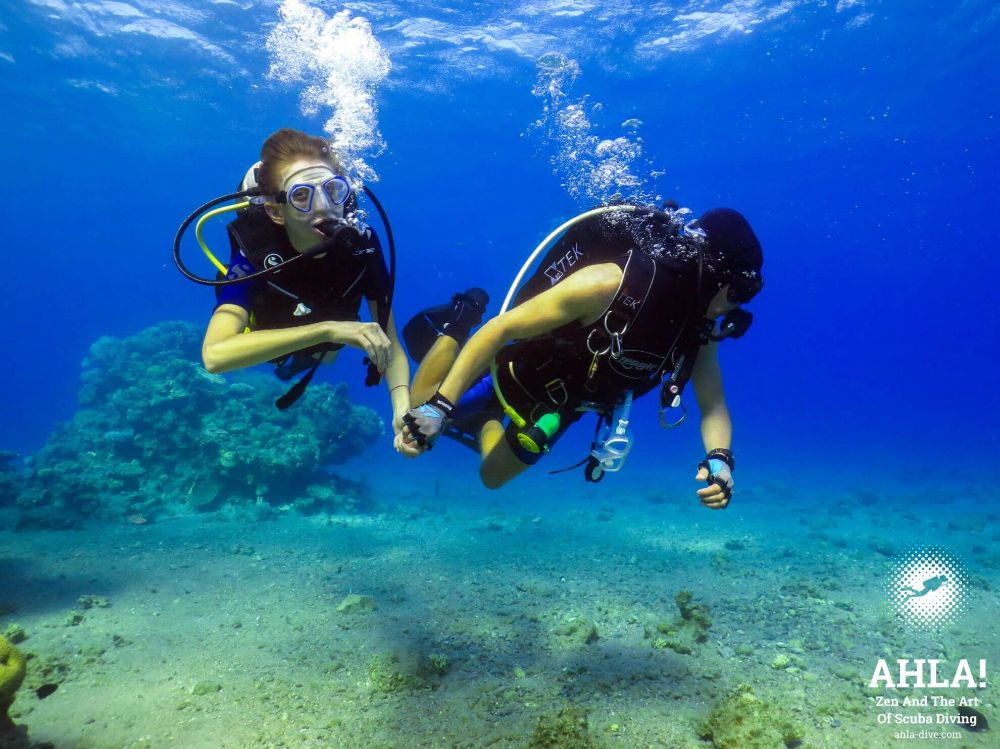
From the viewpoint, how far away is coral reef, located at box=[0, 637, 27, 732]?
9.97ft

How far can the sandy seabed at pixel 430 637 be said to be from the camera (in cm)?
358

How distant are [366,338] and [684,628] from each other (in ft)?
14.9

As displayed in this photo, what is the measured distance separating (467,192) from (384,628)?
187 ft

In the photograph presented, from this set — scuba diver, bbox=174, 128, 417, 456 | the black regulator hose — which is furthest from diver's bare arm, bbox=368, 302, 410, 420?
the black regulator hose

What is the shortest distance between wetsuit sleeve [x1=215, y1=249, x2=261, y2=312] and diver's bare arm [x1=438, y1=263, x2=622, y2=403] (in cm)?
155

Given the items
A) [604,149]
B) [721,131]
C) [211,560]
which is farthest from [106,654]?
[604,149]

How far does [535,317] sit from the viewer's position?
325 cm

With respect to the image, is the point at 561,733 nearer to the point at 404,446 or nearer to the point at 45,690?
the point at 404,446

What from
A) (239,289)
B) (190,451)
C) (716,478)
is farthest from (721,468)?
(190,451)

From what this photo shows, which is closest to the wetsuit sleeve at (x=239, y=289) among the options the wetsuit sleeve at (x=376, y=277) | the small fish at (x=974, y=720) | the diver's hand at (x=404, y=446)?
the wetsuit sleeve at (x=376, y=277)

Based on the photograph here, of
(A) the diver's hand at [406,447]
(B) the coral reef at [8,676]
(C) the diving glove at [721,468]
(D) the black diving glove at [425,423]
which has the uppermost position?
(C) the diving glove at [721,468]

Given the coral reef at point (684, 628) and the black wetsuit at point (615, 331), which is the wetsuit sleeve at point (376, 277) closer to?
the black wetsuit at point (615, 331)

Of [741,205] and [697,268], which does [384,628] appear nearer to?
[697,268]

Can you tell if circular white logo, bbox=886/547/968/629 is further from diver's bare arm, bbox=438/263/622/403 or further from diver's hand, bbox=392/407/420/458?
diver's hand, bbox=392/407/420/458
